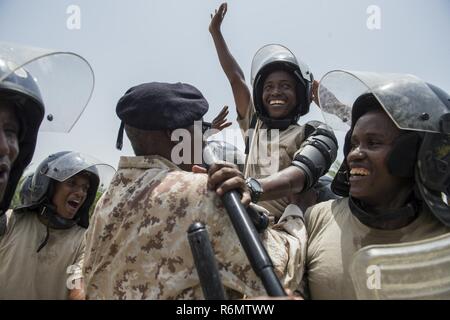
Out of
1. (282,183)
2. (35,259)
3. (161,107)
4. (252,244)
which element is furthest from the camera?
(35,259)

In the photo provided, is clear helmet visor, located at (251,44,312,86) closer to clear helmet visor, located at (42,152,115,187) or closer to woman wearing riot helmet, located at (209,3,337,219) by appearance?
woman wearing riot helmet, located at (209,3,337,219)

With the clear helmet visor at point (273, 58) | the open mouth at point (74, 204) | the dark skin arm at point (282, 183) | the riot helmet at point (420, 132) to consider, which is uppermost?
the clear helmet visor at point (273, 58)

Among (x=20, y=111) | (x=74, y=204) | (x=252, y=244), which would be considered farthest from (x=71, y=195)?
(x=252, y=244)

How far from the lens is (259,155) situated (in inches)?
149

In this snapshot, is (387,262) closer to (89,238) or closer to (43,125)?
(89,238)

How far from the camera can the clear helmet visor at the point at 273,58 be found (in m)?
4.05

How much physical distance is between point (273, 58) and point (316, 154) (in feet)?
3.60

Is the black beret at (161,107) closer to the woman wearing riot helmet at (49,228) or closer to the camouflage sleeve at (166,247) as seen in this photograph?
the camouflage sleeve at (166,247)

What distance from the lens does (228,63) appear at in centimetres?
459

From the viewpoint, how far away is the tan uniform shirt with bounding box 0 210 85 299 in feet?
15.4

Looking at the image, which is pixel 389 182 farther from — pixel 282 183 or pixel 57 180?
pixel 57 180

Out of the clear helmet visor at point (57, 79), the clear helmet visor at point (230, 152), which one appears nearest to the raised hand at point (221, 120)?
the clear helmet visor at point (230, 152)

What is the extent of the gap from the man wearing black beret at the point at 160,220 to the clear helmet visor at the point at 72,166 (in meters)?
3.12
